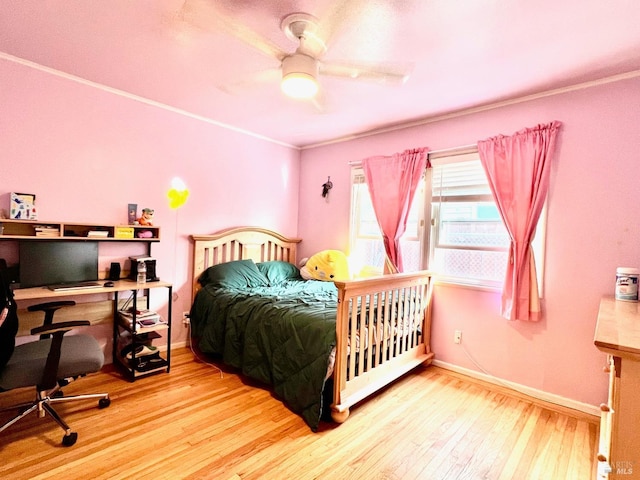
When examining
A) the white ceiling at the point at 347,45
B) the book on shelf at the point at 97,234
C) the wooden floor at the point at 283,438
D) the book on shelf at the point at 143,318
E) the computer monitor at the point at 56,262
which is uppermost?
the white ceiling at the point at 347,45

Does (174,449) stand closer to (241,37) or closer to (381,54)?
(241,37)

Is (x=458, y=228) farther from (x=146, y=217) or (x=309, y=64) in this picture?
(x=146, y=217)

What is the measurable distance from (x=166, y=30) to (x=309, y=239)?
2778 mm

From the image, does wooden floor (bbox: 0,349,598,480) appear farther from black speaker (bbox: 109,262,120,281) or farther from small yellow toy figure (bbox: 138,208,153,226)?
small yellow toy figure (bbox: 138,208,153,226)

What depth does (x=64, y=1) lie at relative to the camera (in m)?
1.68

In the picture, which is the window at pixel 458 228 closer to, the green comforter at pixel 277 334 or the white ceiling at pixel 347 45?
the white ceiling at pixel 347 45

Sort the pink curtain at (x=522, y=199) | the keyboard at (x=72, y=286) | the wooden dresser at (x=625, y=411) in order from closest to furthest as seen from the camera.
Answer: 1. the wooden dresser at (x=625, y=411)
2. the keyboard at (x=72, y=286)
3. the pink curtain at (x=522, y=199)

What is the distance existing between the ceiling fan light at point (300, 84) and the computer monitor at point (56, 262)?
2.09 meters

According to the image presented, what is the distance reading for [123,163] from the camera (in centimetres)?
286

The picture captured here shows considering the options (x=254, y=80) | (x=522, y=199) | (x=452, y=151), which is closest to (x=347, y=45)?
(x=254, y=80)

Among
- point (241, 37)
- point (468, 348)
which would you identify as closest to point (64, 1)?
point (241, 37)

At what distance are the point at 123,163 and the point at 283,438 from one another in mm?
2576

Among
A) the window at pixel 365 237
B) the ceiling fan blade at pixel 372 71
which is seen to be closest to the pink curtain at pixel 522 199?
the window at pixel 365 237

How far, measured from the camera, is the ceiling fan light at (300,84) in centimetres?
172
